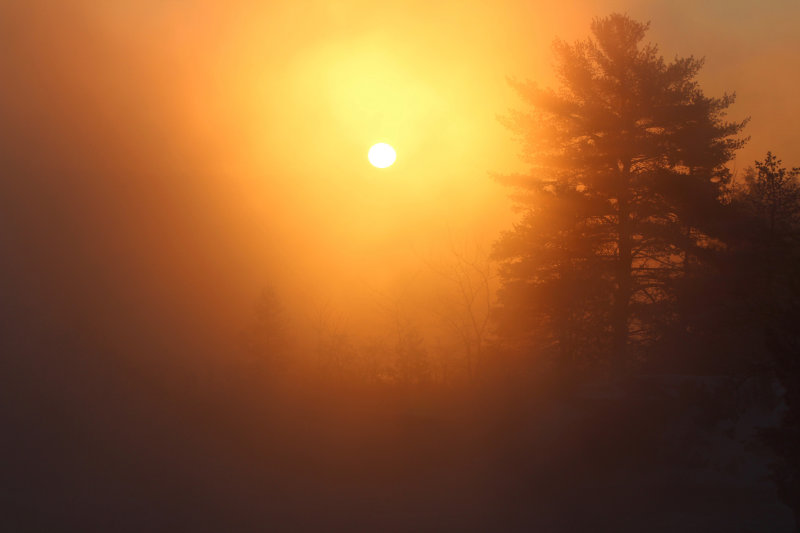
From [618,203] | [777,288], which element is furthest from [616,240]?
[777,288]

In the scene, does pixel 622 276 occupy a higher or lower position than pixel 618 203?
lower

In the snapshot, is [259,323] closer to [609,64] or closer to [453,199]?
[609,64]

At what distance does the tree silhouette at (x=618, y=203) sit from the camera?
1714 cm

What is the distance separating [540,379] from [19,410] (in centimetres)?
1234

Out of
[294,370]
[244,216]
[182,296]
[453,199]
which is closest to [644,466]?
[294,370]

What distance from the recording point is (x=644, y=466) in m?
11.7

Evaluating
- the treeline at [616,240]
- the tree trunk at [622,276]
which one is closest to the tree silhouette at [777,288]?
the treeline at [616,240]

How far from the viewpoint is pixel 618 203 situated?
17906 millimetres

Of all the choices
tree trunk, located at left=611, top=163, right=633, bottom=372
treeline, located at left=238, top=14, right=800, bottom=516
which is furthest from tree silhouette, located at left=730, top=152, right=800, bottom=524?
tree trunk, located at left=611, top=163, right=633, bottom=372

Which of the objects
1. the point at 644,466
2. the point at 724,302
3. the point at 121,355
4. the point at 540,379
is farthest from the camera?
the point at 121,355

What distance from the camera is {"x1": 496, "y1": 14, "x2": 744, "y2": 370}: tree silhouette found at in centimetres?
1714

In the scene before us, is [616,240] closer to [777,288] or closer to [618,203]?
[618,203]

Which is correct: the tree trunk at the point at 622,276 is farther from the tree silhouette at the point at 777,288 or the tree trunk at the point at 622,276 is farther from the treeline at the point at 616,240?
the tree silhouette at the point at 777,288

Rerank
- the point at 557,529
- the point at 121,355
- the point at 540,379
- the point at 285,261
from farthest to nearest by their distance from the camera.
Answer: the point at 285,261, the point at 121,355, the point at 540,379, the point at 557,529
